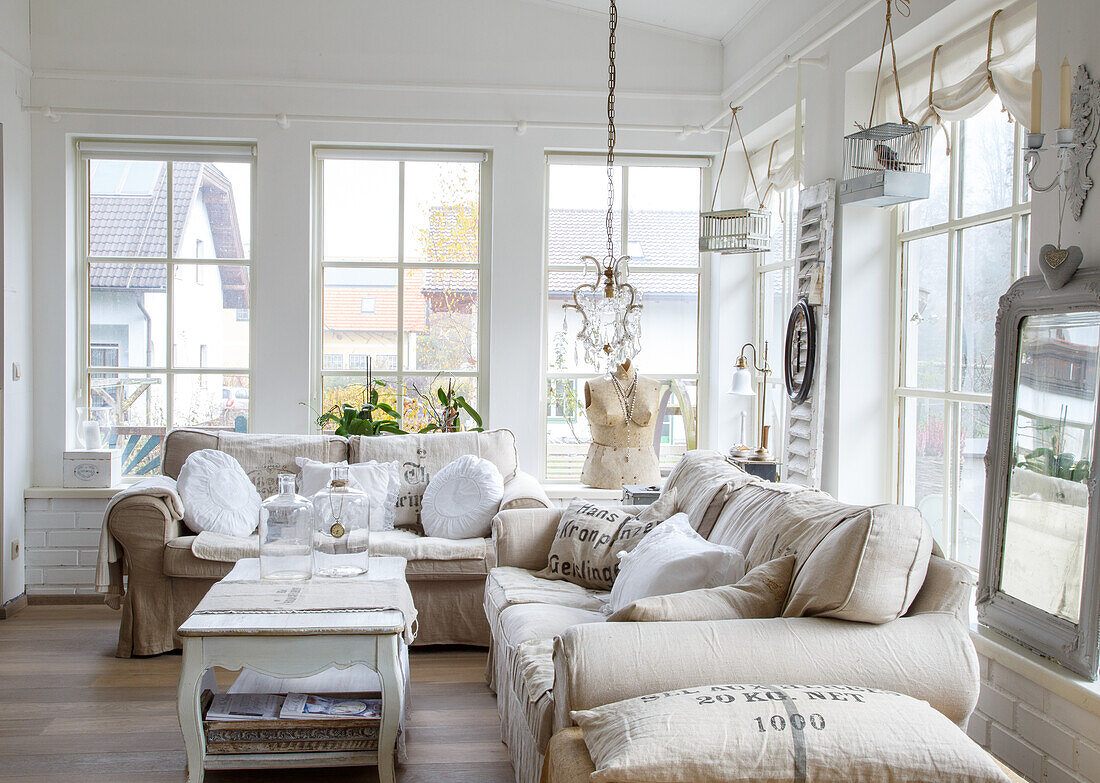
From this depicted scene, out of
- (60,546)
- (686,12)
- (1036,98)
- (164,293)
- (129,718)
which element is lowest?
(129,718)

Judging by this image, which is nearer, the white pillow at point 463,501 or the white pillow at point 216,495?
the white pillow at point 216,495

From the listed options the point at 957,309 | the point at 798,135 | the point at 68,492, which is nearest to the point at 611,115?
the point at 798,135

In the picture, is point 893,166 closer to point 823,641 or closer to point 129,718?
point 823,641

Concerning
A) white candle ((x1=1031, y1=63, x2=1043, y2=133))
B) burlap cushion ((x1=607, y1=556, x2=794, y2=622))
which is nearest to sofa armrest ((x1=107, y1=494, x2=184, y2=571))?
burlap cushion ((x1=607, y1=556, x2=794, y2=622))

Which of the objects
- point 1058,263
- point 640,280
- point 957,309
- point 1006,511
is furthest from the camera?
point 640,280

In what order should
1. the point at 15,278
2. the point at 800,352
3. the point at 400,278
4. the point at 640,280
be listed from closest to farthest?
the point at 800,352 < the point at 15,278 < the point at 400,278 < the point at 640,280

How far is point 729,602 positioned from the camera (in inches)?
84.3

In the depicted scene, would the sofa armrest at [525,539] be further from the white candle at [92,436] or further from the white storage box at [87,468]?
the white candle at [92,436]

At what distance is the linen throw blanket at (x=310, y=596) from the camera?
8.49ft

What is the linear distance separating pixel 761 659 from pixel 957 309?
176 cm

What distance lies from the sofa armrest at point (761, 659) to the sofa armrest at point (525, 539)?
162cm

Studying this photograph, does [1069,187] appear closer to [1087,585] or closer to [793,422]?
[1087,585]

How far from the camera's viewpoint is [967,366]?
10.1ft

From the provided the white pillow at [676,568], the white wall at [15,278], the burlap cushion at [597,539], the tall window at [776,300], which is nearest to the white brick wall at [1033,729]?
the white pillow at [676,568]
